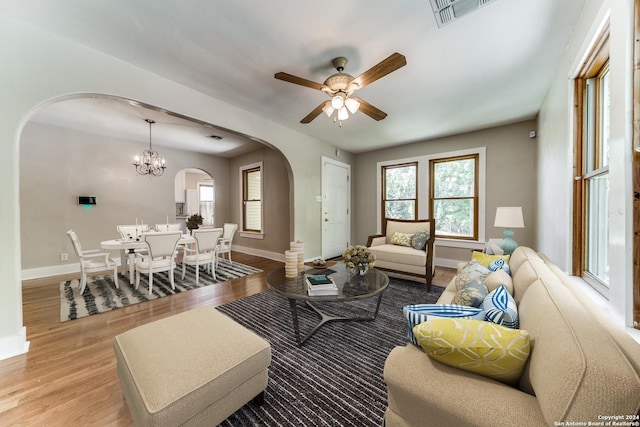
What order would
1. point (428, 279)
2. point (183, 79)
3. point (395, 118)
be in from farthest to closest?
point (395, 118) < point (428, 279) < point (183, 79)

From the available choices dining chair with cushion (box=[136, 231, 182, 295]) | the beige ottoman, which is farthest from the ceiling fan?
dining chair with cushion (box=[136, 231, 182, 295])

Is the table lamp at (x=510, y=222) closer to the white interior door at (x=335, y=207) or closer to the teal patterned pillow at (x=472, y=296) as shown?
the teal patterned pillow at (x=472, y=296)

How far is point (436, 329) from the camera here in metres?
0.87

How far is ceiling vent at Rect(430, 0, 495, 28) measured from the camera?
1.61m

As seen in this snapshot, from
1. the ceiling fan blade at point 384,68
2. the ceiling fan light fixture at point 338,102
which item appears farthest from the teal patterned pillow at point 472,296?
the ceiling fan light fixture at point 338,102

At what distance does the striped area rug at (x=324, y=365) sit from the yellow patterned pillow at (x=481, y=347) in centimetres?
72

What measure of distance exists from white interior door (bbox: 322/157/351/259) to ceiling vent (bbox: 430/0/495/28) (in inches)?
130

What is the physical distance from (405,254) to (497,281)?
6.32 feet

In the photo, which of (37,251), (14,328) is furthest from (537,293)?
(37,251)

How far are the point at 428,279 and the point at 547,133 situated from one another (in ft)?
7.36

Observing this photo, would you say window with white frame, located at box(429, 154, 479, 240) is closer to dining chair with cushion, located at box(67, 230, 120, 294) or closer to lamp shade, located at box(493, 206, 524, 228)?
lamp shade, located at box(493, 206, 524, 228)

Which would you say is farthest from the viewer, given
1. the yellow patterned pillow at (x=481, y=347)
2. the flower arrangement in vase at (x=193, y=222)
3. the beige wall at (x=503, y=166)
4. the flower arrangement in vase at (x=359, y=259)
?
the flower arrangement in vase at (x=193, y=222)

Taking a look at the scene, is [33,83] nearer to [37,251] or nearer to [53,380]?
[53,380]

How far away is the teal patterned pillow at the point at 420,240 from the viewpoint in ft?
11.7
